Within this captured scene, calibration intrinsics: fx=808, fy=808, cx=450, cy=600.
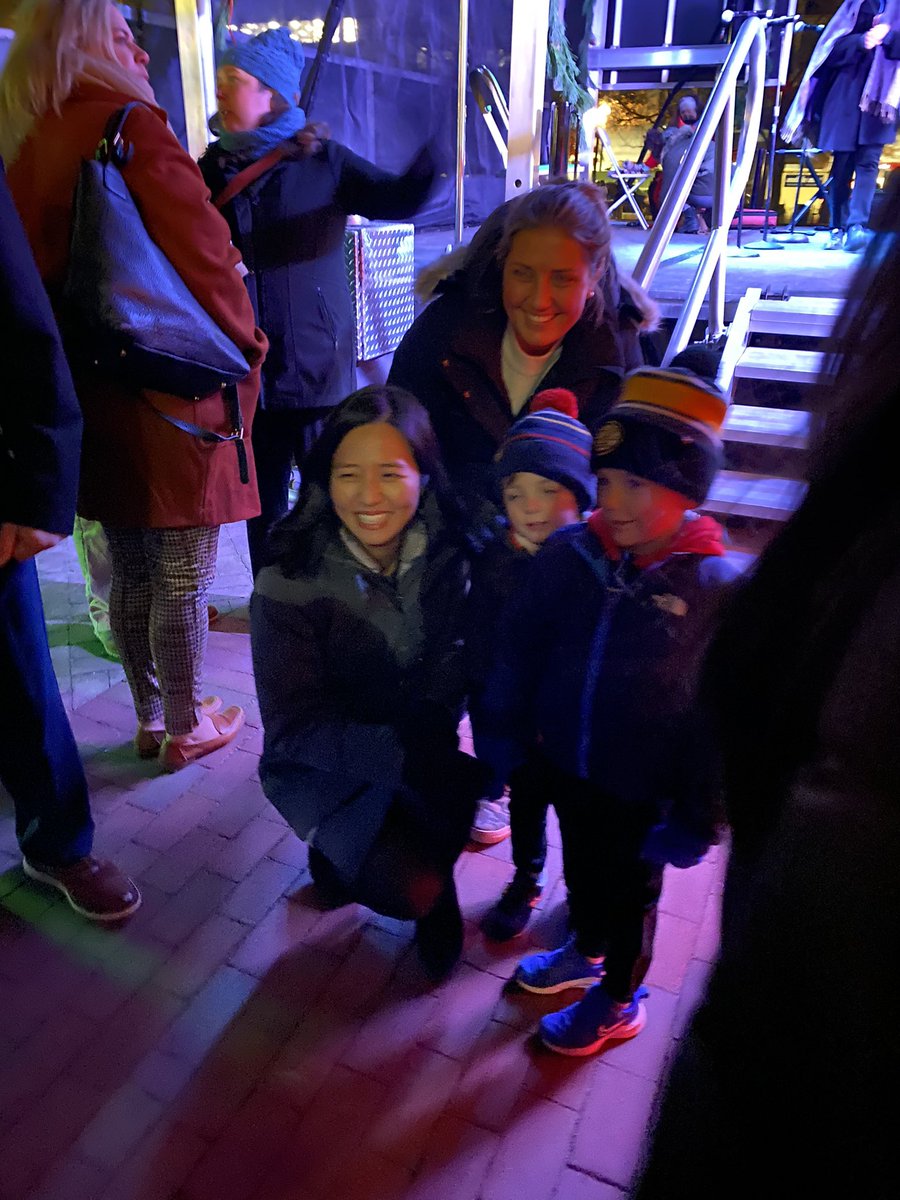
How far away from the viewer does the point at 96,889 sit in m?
1.99

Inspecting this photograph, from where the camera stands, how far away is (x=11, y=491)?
153cm

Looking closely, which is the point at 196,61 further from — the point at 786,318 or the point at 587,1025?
the point at 587,1025

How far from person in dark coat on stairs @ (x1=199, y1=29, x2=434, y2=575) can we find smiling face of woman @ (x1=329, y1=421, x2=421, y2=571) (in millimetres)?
1188

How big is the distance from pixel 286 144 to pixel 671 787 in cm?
216

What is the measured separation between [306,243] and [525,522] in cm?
151

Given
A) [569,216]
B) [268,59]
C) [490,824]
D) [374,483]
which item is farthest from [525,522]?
[268,59]

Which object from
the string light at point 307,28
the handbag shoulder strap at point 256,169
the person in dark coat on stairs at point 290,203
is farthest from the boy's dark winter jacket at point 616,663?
the string light at point 307,28

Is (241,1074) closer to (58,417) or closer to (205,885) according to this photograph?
(205,885)

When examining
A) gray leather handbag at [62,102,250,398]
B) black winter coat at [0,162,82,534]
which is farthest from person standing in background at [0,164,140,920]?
gray leather handbag at [62,102,250,398]

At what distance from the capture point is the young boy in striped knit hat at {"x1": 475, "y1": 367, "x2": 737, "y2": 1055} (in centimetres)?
136

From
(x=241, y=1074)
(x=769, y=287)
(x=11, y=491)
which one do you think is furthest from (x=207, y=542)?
(x=769, y=287)

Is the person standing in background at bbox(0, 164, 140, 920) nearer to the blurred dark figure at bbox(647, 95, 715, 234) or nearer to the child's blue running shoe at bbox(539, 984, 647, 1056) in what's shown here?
the child's blue running shoe at bbox(539, 984, 647, 1056)

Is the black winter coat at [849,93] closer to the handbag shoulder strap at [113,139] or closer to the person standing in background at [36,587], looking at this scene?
the handbag shoulder strap at [113,139]

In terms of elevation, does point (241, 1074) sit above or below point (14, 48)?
below
